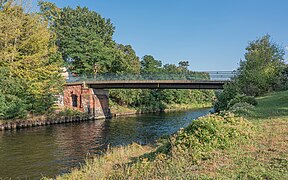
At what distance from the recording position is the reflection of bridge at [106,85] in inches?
1399

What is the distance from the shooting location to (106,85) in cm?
4116

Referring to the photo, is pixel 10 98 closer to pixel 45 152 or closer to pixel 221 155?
pixel 45 152

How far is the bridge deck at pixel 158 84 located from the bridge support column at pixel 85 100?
1011 mm

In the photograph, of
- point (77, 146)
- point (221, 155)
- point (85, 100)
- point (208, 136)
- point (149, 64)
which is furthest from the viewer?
point (149, 64)

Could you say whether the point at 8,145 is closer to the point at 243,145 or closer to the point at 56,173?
the point at 56,173

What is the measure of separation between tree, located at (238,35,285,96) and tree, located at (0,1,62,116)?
24.2 metres

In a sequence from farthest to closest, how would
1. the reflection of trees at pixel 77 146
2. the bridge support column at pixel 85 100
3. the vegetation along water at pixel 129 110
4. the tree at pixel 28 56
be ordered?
the bridge support column at pixel 85 100, the tree at pixel 28 56, the reflection of trees at pixel 77 146, the vegetation along water at pixel 129 110

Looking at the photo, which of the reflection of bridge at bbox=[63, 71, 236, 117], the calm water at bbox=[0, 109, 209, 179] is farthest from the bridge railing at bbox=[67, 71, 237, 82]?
the calm water at bbox=[0, 109, 209, 179]

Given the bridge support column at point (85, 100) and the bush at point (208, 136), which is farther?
the bridge support column at point (85, 100)

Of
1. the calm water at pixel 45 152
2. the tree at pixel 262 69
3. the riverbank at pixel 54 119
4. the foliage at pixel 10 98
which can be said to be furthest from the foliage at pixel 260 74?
the foliage at pixel 10 98

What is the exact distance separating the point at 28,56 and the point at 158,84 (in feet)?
59.8

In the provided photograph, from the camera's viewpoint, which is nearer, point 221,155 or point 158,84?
point 221,155

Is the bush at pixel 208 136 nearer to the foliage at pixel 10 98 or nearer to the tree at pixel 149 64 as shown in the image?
the foliage at pixel 10 98

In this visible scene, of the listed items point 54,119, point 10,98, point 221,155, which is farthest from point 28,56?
point 221,155
